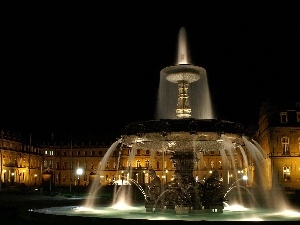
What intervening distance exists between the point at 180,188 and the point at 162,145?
2.00m

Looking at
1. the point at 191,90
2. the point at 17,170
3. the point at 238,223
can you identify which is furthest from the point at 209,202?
the point at 17,170

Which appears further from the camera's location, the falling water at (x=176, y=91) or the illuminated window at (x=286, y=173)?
the illuminated window at (x=286, y=173)

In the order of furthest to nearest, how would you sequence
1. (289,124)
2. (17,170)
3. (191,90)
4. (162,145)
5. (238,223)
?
(17,170)
(289,124)
(191,90)
(162,145)
(238,223)

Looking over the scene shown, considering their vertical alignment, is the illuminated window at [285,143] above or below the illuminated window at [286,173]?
above

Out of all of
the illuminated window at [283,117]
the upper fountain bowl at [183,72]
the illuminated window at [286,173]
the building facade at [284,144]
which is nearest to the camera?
the upper fountain bowl at [183,72]

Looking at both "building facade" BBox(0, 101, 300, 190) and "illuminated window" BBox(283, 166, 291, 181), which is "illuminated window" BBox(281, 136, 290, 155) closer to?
"building facade" BBox(0, 101, 300, 190)

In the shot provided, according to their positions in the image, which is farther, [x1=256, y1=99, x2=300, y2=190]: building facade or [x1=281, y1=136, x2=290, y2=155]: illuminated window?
[x1=281, y1=136, x2=290, y2=155]: illuminated window

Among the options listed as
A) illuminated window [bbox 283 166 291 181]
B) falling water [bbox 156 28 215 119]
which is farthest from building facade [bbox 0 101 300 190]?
falling water [bbox 156 28 215 119]

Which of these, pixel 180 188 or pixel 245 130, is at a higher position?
pixel 245 130

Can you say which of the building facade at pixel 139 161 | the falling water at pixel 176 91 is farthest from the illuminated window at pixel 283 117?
the falling water at pixel 176 91

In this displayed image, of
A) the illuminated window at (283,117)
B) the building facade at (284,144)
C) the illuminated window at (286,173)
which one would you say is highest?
the illuminated window at (283,117)

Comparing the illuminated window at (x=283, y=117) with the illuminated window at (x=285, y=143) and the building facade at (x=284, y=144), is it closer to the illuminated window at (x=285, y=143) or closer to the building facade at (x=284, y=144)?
the building facade at (x=284, y=144)

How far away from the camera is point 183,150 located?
18125 millimetres

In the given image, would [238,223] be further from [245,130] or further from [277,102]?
[277,102]
